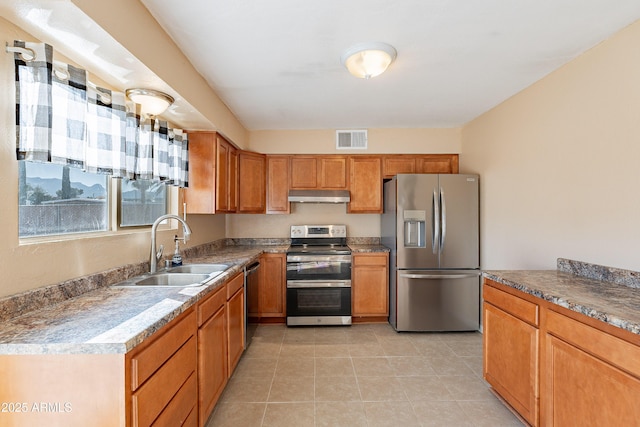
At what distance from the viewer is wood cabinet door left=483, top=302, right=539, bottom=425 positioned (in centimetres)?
170

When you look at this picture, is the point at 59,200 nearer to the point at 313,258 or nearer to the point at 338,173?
the point at 313,258

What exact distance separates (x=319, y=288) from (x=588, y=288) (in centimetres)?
245

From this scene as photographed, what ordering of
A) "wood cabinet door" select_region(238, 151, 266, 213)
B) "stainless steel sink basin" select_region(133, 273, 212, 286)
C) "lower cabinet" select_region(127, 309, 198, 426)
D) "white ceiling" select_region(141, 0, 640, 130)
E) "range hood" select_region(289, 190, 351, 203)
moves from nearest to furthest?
1. "lower cabinet" select_region(127, 309, 198, 426)
2. "white ceiling" select_region(141, 0, 640, 130)
3. "stainless steel sink basin" select_region(133, 273, 212, 286)
4. "wood cabinet door" select_region(238, 151, 266, 213)
5. "range hood" select_region(289, 190, 351, 203)

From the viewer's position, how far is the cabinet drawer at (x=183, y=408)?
129 cm

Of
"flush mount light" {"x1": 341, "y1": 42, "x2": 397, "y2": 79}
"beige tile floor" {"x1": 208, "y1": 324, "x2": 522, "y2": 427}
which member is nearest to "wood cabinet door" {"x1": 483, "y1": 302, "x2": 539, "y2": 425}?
"beige tile floor" {"x1": 208, "y1": 324, "x2": 522, "y2": 427}

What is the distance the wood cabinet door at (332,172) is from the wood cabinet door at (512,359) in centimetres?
228

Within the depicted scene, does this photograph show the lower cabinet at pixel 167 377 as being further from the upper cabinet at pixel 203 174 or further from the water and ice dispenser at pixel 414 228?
the water and ice dispenser at pixel 414 228

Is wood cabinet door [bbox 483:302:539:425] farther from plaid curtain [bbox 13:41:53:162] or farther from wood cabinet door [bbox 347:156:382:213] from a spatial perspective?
plaid curtain [bbox 13:41:53:162]

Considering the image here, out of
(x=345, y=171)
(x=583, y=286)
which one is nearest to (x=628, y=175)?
(x=583, y=286)

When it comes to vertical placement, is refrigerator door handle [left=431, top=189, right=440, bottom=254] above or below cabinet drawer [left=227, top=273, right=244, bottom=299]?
above

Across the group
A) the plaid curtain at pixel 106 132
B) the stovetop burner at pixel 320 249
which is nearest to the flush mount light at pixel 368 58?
the plaid curtain at pixel 106 132

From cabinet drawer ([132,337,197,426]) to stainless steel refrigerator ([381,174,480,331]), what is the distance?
7.88 feet

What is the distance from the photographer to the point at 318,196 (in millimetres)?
3807

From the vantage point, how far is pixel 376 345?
120 inches
